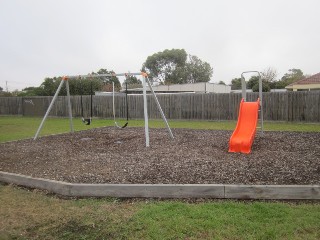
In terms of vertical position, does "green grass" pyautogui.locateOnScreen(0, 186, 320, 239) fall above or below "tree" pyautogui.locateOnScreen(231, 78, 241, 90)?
below

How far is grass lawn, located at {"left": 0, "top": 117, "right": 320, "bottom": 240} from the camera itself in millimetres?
3707

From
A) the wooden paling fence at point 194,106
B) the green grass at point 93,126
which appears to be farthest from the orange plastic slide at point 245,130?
the wooden paling fence at point 194,106

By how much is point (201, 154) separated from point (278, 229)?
4.26 meters

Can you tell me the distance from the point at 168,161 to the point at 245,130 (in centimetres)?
352

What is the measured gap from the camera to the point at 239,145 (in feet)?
27.5

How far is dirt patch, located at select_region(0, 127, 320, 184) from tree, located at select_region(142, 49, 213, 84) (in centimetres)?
5625

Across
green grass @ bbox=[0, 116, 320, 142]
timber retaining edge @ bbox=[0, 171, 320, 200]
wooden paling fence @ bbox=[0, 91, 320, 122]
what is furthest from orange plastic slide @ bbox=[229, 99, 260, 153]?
wooden paling fence @ bbox=[0, 91, 320, 122]

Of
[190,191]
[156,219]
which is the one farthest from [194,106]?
[156,219]

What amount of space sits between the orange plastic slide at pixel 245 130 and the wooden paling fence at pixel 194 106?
9.06 meters

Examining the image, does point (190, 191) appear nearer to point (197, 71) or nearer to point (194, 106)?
point (194, 106)

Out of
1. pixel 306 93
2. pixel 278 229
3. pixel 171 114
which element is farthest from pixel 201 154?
pixel 171 114

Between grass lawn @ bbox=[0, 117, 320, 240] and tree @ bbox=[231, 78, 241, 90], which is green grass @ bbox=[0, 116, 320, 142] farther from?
tree @ bbox=[231, 78, 241, 90]

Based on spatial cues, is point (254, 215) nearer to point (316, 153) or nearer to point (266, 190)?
point (266, 190)

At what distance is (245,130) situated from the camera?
31.4 feet
